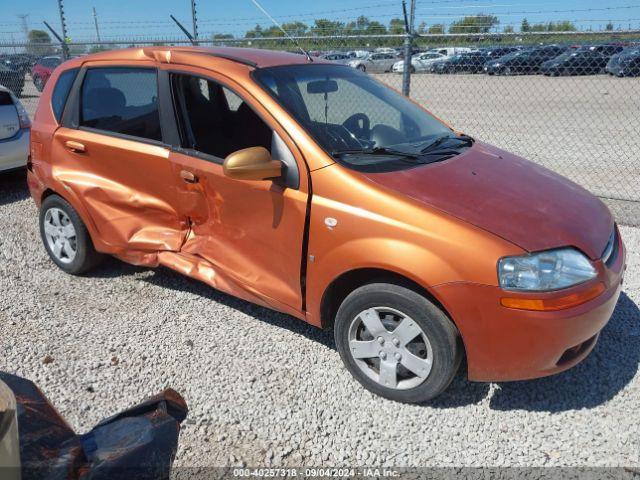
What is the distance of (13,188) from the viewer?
679cm

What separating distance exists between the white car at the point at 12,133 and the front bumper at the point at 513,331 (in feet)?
18.7

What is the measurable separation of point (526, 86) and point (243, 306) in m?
21.2

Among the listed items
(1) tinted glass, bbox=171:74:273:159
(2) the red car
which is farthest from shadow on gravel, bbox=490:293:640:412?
(2) the red car

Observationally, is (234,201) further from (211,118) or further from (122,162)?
(122,162)

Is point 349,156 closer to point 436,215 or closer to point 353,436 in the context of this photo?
point 436,215

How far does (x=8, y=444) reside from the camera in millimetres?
1129

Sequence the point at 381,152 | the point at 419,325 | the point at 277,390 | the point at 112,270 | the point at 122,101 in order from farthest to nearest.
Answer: the point at 112,270 → the point at 122,101 → the point at 381,152 → the point at 277,390 → the point at 419,325

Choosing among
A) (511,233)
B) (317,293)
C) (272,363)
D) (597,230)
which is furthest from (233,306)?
(597,230)

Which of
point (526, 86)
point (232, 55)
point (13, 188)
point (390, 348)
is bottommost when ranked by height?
point (526, 86)

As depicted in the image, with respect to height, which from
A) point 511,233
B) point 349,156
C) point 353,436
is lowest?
point 353,436

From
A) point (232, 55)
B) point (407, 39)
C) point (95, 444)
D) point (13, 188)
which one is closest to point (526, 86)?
point (407, 39)

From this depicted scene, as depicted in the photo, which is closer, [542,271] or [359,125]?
[542,271]

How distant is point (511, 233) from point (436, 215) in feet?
1.16

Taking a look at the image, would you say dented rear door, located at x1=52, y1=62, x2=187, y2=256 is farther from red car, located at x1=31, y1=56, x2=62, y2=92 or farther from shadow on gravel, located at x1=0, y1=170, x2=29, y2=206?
red car, located at x1=31, y1=56, x2=62, y2=92
